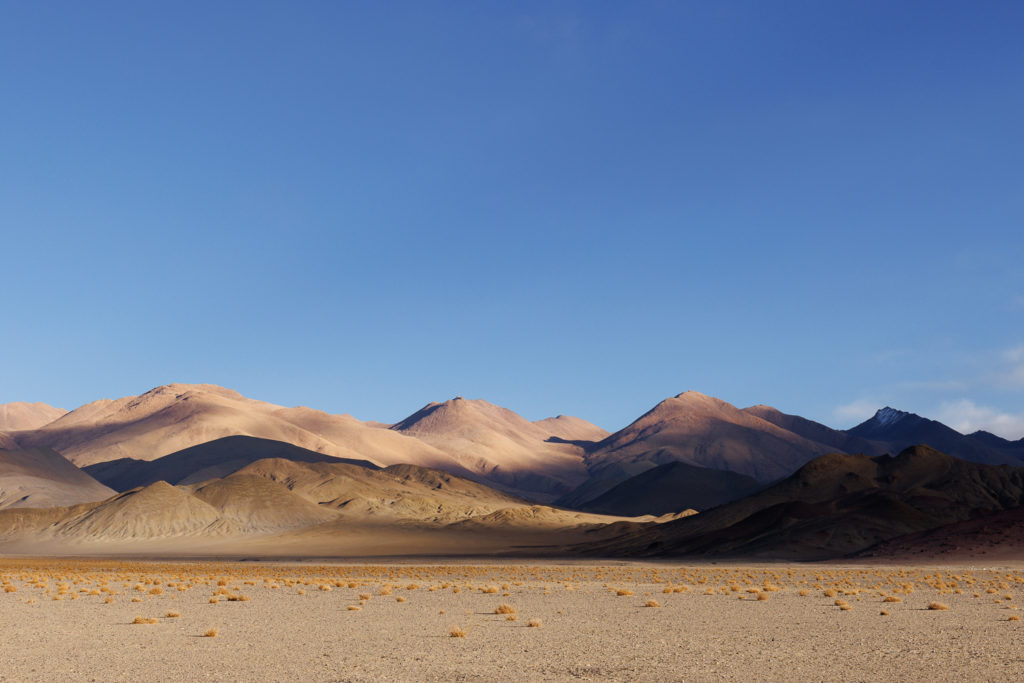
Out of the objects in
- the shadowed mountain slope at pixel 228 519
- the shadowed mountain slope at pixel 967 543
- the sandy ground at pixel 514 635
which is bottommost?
the sandy ground at pixel 514 635

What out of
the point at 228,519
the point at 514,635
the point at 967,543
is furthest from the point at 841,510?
the point at 228,519

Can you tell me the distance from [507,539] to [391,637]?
134m

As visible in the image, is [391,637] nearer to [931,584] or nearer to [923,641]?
[923,641]

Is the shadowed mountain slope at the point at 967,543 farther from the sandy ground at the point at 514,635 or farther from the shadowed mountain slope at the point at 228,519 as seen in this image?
the shadowed mountain slope at the point at 228,519

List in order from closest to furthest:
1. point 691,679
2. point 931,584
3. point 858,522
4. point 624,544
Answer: point 691,679 < point 931,584 < point 858,522 < point 624,544

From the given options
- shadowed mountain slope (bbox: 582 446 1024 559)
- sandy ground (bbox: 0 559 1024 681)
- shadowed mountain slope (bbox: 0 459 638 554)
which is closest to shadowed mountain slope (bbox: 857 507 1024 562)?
shadowed mountain slope (bbox: 582 446 1024 559)

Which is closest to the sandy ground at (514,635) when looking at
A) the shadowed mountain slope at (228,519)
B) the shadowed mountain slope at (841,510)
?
the shadowed mountain slope at (841,510)

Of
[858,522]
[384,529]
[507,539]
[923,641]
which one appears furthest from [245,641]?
[384,529]

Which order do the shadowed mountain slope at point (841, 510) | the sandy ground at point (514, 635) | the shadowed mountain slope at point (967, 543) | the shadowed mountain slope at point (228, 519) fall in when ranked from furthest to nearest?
1. the shadowed mountain slope at point (228, 519)
2. the shadowed mountain slope at point (841, 510)
3. the shadowed mountain slope at point (967, 543)
4. the sandy ground at point (514, 635)

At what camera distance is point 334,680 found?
18562 millimetres

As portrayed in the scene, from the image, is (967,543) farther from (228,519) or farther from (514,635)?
(228,519)

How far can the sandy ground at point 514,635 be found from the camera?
19656mm

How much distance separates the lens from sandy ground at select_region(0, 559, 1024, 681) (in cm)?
1966

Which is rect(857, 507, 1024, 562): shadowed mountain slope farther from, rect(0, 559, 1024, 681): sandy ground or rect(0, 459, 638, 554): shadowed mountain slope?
rect(0, 459, 638, 554): shadowed mountain slope
